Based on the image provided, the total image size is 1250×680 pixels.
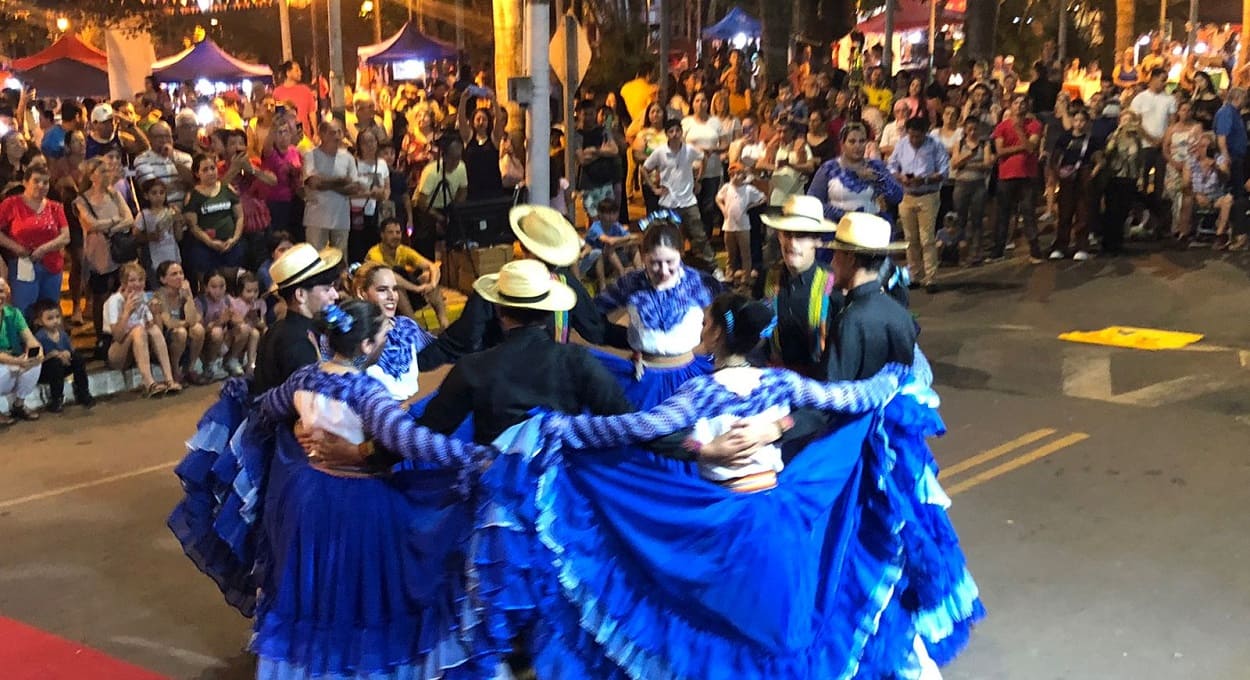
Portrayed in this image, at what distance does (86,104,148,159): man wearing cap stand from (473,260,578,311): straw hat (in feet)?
30.7

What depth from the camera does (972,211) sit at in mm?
16344

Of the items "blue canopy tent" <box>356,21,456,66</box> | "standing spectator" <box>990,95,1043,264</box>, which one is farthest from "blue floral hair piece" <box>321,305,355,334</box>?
"blue canopy tent" <box>356,21,456,66</box>

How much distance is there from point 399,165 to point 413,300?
3.71m

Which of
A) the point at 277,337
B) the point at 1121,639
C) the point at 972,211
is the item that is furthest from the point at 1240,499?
the point at 972,211

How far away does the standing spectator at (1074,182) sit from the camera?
16.7m

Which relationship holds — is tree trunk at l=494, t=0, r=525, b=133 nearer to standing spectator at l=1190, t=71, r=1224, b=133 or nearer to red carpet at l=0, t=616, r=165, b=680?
standing spectator at l=1190, t=71, r=1224, b=133

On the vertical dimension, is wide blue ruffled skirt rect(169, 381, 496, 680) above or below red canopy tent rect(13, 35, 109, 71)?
below

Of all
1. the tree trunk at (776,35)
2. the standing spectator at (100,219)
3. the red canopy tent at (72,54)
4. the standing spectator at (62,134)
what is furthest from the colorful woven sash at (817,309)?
the red canopy tent at (72,54)

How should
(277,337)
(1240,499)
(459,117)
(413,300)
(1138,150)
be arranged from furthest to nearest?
(1138,150)
(459,117)
(413,300)
(1240,499)
(277,337)

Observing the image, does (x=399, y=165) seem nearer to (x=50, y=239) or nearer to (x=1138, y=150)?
(x=50, y=239)

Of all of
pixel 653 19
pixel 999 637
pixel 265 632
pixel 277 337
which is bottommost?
pixel 999 637

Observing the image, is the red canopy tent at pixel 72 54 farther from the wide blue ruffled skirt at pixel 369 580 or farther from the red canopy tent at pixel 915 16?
the wide blue ruffled skirt at pixel 369 580

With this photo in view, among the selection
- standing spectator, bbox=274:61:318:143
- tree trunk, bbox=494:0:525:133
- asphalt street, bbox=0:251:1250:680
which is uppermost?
tree trunk, bbox=494:0:525:133

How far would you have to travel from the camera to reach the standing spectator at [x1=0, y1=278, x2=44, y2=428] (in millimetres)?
10188
